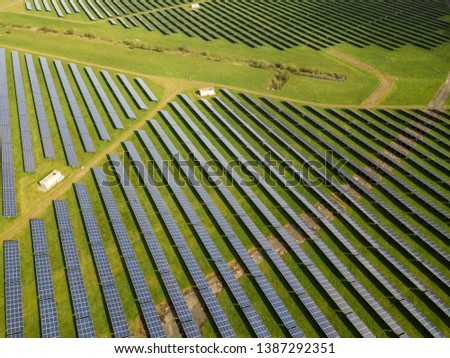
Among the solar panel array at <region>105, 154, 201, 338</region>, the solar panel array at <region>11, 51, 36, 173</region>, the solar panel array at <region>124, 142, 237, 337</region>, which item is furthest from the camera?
the solar panel array at <region>11, 51, 36, 173</region>

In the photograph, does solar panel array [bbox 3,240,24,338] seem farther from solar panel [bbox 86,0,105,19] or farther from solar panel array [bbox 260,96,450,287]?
solar panel [bbox 86,0,105,19]

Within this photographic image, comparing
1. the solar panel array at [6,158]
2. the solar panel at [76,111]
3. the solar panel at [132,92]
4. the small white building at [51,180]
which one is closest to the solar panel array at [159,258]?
the small white building at [51,180]

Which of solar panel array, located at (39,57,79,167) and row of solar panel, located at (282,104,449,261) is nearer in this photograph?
row of solar panel, located at (282,104,449,261)

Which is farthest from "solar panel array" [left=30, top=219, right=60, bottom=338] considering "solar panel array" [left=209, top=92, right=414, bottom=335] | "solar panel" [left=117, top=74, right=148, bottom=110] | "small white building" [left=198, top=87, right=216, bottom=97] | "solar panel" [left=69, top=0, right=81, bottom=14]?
"solar panel" [left=69, top=0, right=81, bottom=14]

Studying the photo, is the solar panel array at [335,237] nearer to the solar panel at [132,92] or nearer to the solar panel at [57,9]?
the solar panel at [132,92]
